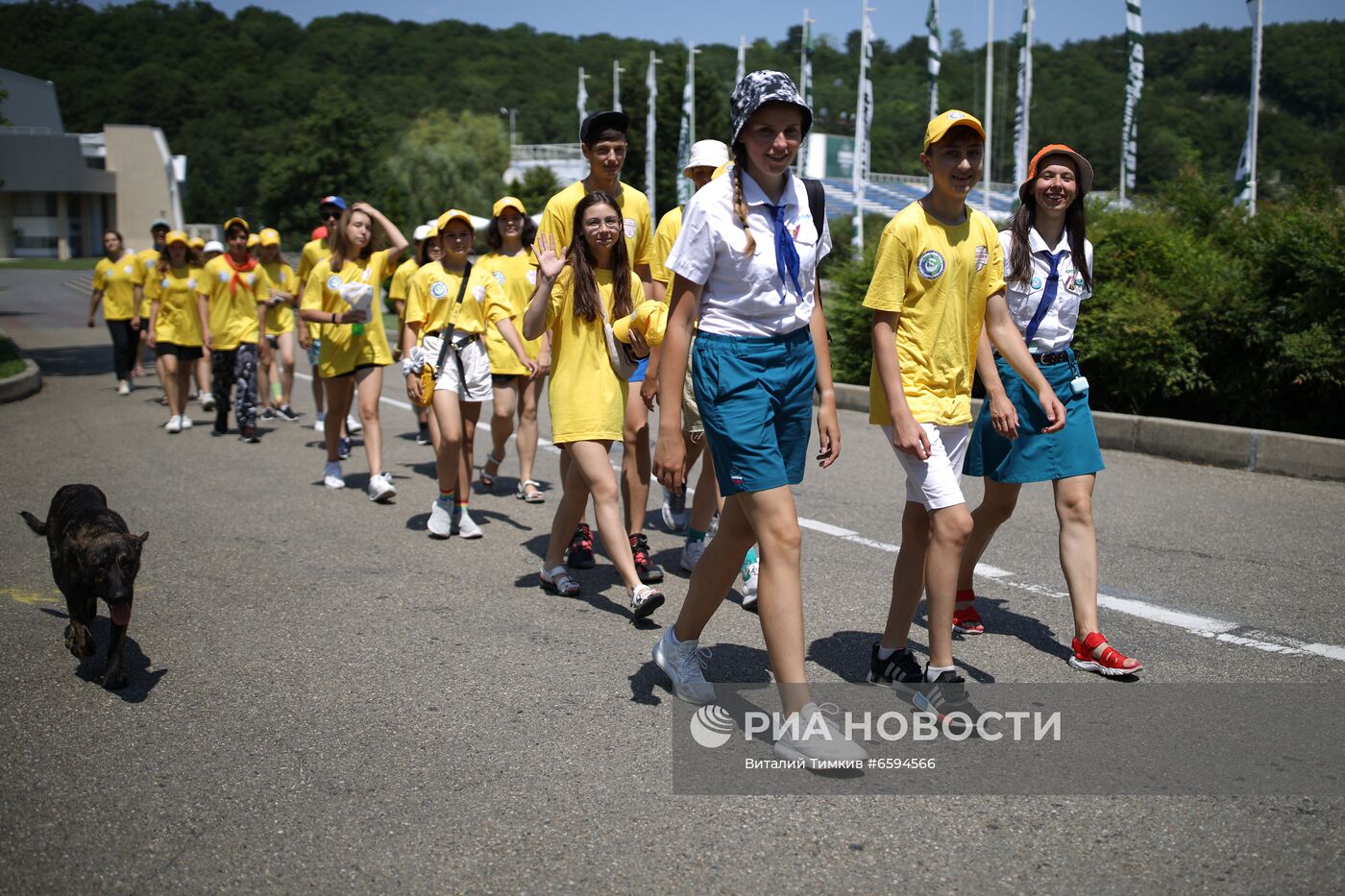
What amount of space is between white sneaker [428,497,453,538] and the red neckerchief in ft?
19.7

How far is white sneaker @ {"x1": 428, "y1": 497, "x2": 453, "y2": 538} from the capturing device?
755 cm

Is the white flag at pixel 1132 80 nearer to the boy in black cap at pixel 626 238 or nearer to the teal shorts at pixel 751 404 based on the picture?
the boy in black cap at pixel 626 238

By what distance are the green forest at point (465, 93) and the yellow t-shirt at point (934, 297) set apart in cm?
4410

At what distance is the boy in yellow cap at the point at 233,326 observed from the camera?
1224 centimetres

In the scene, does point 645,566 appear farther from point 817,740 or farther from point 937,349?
point 817,740

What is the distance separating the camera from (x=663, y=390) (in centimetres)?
403

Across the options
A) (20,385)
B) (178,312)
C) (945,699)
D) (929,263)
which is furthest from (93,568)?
(20,385)


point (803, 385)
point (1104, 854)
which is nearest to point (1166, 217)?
point (803, 385)

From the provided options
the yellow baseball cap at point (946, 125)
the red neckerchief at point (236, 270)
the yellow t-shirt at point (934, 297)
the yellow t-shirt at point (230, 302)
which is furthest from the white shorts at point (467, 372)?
the red neckerchief at point (236, 270)

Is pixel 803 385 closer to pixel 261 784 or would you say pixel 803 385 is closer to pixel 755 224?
pixel 755 224

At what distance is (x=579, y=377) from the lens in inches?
236

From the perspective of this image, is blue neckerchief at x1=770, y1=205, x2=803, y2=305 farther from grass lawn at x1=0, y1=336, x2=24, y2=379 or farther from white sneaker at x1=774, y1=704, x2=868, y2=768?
grass lawn at x1=0, y1=336, x2=24, y2=379

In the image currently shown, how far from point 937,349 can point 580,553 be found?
294cm

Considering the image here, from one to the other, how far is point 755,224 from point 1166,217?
10344 mm
